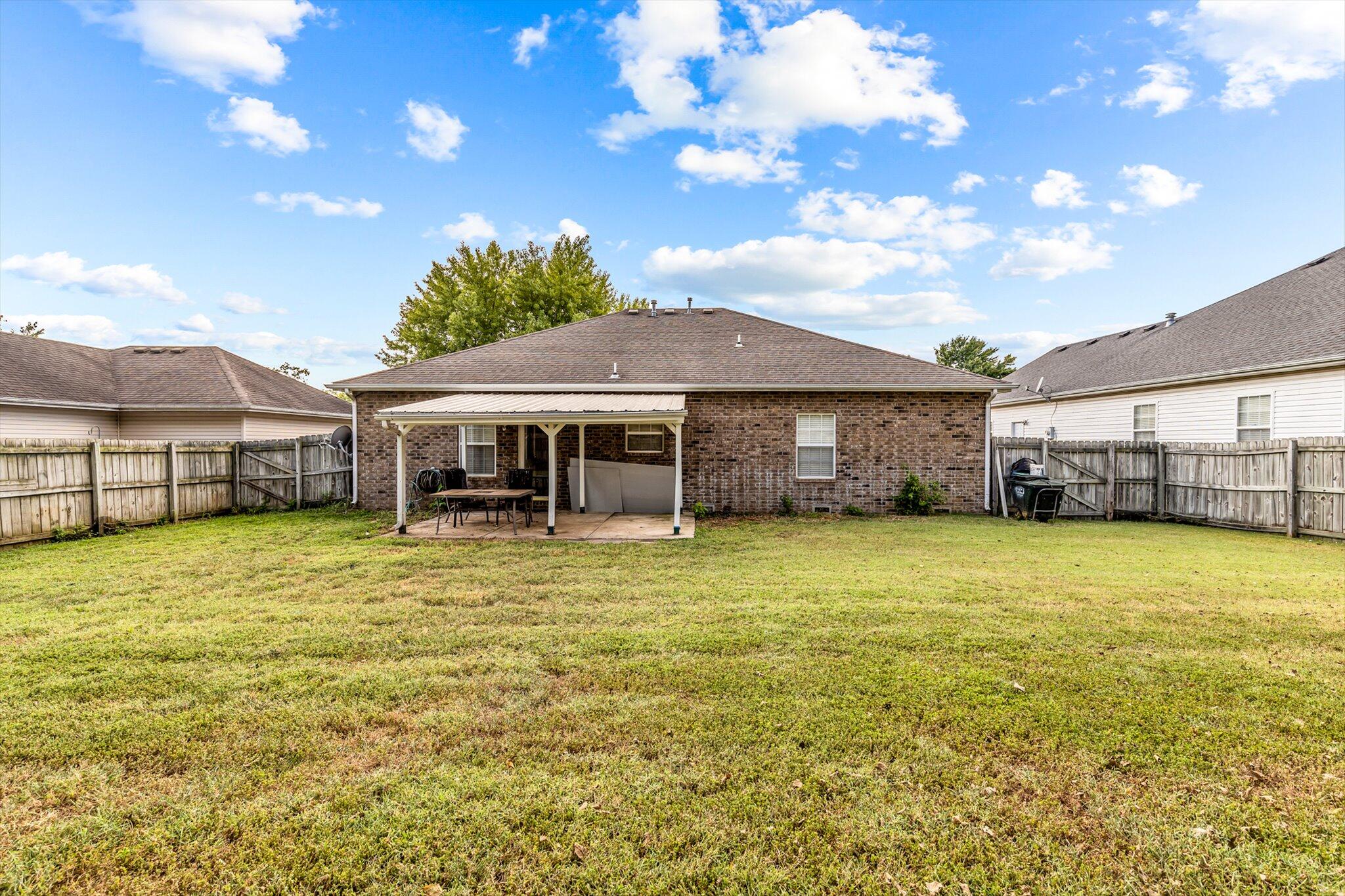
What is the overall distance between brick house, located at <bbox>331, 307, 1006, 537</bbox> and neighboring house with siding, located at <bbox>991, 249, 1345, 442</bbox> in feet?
18.5

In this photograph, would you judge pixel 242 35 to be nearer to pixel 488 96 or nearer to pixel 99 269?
pixel 488 96

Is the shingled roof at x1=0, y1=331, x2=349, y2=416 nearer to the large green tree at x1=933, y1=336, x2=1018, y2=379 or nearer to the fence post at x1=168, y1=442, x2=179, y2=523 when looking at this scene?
the fence post at x1=168, y1=442, x2=179, y2=523

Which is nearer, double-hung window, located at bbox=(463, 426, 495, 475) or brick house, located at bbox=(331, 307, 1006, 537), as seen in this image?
brick house, located at bbox=(331, 307, 1006, 537)

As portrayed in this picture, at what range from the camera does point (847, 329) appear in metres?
32.4

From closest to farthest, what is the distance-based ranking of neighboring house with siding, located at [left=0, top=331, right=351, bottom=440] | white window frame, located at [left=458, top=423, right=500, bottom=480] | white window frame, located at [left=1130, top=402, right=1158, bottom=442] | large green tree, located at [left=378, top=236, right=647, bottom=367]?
1. white window frame, located at [left=458, top=423, right=500, bottom=480]
2. neighboring house with siding, located at [left=0, top=331, right=351, bottom=440]
3. white window frame, located at [left=1130, top=402, right=1158, bottom=442]
4. large green tree, located at [left=378, top=236, right=647, bottom=367]

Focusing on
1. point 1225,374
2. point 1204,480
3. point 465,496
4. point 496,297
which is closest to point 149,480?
point 465,496

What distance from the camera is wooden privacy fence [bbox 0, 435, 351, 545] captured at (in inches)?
357

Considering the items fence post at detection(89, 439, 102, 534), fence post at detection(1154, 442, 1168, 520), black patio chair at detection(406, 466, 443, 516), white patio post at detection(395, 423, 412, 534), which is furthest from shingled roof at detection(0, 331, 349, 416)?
fence post at detection(1154, 442, 1168, 520)

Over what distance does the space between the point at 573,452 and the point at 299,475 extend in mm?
6624

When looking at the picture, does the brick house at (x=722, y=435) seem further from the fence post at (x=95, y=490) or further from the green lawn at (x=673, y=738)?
the green lawn at (x=673, y=738)

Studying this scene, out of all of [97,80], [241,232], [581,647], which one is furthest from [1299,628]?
[241,232]

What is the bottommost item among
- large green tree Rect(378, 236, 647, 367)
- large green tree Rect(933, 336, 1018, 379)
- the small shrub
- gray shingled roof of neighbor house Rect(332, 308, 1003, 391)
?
the small shrub

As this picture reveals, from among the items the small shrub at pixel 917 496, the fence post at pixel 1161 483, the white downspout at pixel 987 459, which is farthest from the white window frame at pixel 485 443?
the fence post at pixel 1161 483

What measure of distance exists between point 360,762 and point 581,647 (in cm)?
179
